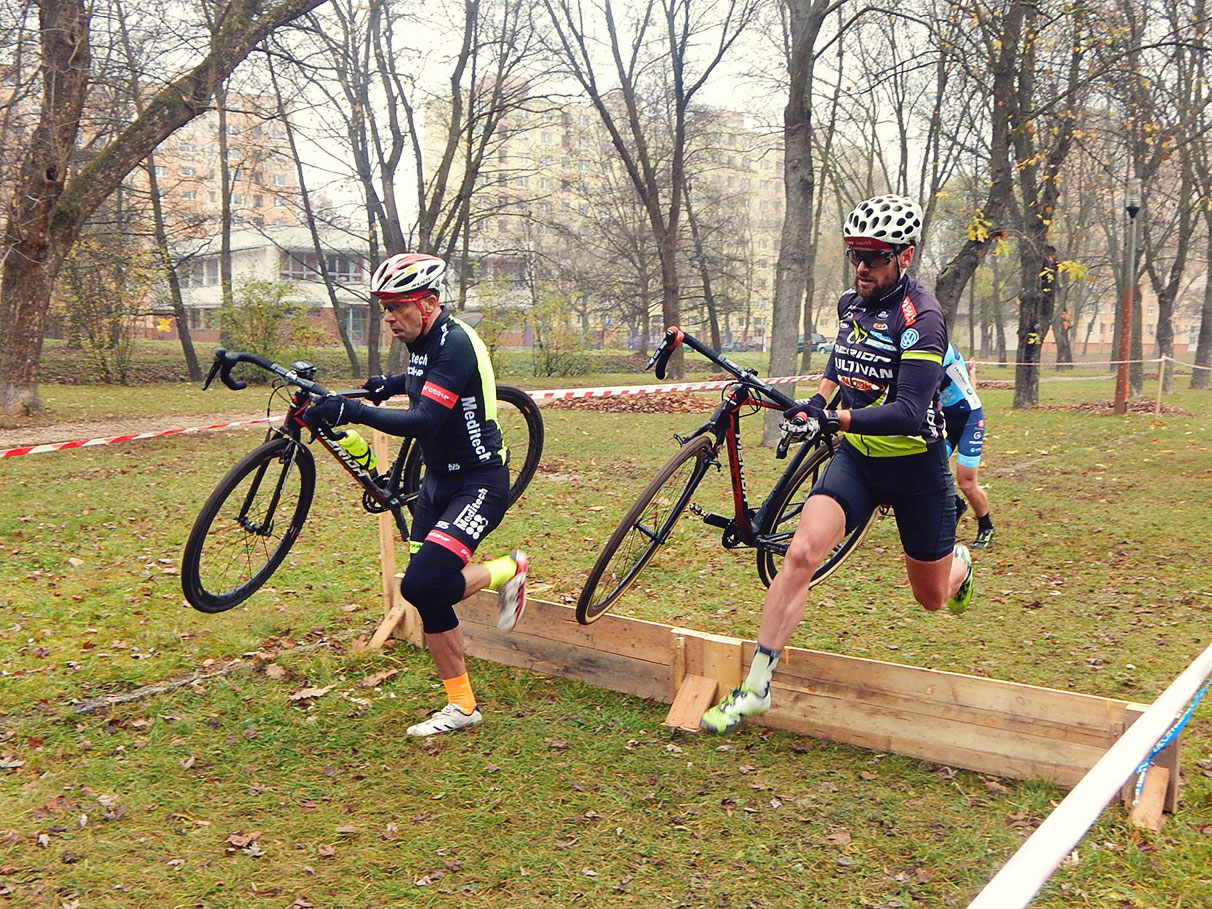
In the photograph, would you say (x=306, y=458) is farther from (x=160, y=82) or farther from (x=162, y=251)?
(x=162, y=251)

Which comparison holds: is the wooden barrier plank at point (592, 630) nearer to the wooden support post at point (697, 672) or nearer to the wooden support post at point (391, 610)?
the wooden support post at point (697, 672)

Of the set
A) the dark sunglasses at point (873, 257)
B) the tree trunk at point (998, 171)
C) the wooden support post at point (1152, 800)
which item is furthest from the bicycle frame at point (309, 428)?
the tree trunk at point (998, 171)

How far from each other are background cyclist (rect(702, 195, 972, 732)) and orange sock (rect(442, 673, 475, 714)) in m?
1.50

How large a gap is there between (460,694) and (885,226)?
329 centimetres

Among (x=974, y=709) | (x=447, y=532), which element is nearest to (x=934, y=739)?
(x=974, y=709)

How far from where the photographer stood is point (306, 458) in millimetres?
5461

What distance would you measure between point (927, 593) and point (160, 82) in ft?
55.3

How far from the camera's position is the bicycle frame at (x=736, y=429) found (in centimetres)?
493

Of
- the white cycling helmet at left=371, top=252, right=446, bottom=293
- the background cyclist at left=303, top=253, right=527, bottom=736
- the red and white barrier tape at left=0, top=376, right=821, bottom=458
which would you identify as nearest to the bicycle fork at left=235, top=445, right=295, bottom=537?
the red and white barrier tape at left=0, top=376, right=821, bottom=458

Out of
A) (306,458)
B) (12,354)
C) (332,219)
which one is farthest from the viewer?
(332,219)

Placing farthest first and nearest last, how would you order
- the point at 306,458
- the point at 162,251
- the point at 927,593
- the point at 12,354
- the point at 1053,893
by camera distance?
the point at 162,251 → the point at 12,354 → the point at 306,458 → the point at 927,593 → the point at 1053,893

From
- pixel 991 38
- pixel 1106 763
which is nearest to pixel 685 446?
Result: pixel 1106 763

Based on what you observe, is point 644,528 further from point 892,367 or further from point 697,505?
point 892,367

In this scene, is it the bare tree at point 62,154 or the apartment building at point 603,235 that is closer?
the bare tree at point 62,154
